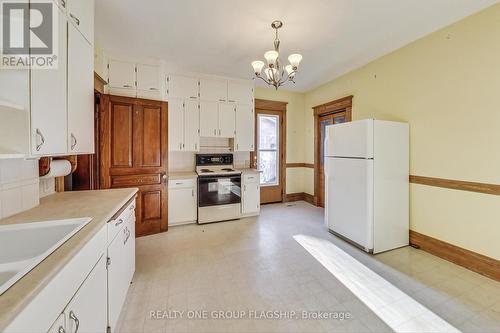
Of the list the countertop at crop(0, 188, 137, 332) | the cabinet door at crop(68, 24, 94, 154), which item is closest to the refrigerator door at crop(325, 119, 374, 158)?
the countertop at crop(0, 188, 137, 332)

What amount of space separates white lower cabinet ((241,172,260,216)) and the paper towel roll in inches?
106

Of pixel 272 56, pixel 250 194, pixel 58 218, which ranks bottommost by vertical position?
pixel 250 194

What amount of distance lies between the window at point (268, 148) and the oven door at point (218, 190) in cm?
117

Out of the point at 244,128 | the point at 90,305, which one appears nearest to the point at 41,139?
the point at 90,305

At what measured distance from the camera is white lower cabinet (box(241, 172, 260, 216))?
A: 418 centimetres

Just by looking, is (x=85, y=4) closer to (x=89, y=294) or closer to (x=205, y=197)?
(x=89, y=294)

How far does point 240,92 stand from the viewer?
4.40 m

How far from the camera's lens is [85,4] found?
1744 mm

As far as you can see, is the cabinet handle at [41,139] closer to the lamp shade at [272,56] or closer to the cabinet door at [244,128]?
the lamp shade at [272,56]

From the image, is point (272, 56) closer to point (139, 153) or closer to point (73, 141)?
point (73, 141)

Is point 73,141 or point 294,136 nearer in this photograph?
point 73,141

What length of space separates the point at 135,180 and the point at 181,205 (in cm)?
87

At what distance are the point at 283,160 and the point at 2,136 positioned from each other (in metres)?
4.58

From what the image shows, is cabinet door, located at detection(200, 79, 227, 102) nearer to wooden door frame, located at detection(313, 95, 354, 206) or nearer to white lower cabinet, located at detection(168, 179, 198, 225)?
white lower cabinet, located at detection(168, 179, 198, 225)
